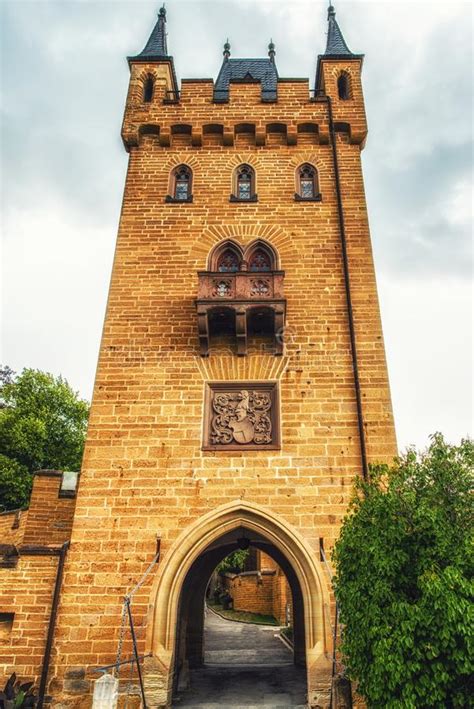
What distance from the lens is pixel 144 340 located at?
9672 mm

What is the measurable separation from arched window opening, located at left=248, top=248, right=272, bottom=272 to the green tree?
16.8 meters

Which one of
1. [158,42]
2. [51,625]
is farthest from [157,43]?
[51,625]

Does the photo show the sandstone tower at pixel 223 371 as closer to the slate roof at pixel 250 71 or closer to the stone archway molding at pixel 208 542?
the stone archway molding at pixel 208 542

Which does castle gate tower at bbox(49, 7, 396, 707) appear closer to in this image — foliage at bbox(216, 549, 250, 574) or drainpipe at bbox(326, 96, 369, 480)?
drainpipe at bbox(326, 96, 369, 480)

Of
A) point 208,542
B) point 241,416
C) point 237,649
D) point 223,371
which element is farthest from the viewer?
point 237,649

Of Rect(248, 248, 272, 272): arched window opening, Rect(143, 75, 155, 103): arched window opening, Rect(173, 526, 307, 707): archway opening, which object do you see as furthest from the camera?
Rect(143, 75, 155, 103): arched window opening

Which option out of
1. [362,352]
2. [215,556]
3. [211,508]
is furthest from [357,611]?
[215,556]

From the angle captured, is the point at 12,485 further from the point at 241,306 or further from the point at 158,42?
the point at 158,42

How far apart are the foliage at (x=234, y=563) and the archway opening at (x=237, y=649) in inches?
215

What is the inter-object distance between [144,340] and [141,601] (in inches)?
179

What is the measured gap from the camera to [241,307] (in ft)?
29.8

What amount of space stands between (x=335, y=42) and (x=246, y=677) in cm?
1615

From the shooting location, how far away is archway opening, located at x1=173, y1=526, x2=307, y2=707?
906 centimetres

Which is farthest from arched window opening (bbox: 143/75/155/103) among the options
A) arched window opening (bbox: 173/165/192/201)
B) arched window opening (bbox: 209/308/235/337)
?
arched window opening (bbox: 209/308/235/337)
